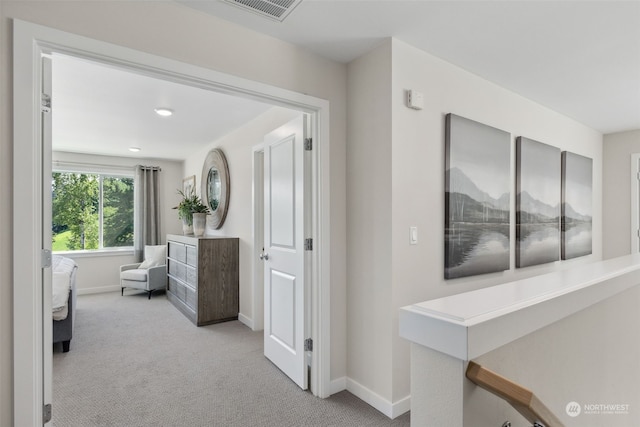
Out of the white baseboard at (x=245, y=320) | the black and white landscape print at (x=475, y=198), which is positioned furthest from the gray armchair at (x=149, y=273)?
the black and white landscape print at (x=475, y=198)

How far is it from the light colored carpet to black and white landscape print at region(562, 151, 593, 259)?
2989 mm

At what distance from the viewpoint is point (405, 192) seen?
222 cm

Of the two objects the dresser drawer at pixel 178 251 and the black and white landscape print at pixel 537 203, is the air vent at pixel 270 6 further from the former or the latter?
the dresser drawer at pixel 178 251

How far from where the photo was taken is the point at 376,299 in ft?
7.40

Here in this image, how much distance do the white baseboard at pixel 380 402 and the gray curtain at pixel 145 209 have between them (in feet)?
17.1

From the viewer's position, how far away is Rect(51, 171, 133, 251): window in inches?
227

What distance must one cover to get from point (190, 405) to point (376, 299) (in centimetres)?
144

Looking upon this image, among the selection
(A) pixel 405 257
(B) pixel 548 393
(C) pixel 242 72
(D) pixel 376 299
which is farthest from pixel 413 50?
(B) pixel 548 393

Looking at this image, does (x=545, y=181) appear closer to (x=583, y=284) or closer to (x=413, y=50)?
(x=413, y=50)

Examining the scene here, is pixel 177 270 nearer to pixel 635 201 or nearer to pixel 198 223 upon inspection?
pixel 198 223

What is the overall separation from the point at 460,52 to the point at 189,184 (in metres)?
5.17

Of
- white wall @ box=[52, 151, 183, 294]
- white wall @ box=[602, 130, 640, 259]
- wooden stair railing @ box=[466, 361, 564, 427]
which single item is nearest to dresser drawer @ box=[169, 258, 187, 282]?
white wall @ box=[52, 151, 183, 294]

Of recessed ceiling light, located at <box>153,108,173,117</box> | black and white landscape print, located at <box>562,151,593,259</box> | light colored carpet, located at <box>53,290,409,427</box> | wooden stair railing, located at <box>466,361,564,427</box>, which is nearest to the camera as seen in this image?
wooden stair railing, located at <box>466,361,564,427</box>

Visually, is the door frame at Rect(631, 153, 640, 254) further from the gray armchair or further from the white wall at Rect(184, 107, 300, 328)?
the gray armchair
